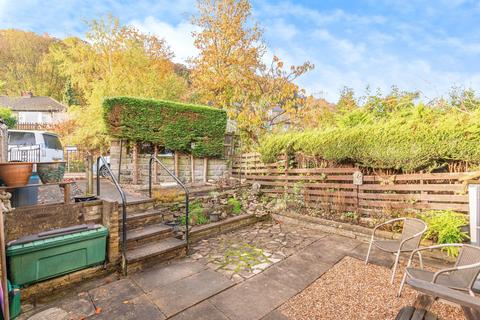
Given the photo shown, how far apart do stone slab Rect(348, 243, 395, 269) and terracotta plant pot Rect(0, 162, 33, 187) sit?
5.04 meters

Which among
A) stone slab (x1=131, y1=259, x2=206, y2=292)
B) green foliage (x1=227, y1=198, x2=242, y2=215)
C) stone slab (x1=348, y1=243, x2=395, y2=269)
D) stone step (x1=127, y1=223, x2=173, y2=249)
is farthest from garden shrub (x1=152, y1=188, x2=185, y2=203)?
stone slab (x1=348, y1=243, x2=395, y2=269)

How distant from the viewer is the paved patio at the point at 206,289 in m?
2.52

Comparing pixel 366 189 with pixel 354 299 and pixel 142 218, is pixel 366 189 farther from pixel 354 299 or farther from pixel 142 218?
pixel 142 218

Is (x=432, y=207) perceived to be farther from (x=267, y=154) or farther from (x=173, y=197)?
(x=173, y=197)

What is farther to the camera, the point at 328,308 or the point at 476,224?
the point at 476,224

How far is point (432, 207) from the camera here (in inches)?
170

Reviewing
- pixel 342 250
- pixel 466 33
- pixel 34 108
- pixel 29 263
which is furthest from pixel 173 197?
pixel 34 108

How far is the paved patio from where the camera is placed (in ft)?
8.27

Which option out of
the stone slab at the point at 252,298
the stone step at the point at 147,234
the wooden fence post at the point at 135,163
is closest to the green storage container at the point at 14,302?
the stone step at the point at 147,234

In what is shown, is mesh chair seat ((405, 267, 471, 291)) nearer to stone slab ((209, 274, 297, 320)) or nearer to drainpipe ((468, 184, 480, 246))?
stone slab ((209, 274, 297, 320))

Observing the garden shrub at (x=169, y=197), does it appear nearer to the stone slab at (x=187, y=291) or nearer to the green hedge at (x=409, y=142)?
the stone slab at (x=187, y=291)

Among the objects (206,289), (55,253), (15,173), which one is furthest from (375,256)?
(15,173)

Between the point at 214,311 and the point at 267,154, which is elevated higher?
the point at 267,154

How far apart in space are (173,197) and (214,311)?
3474 millimetres
